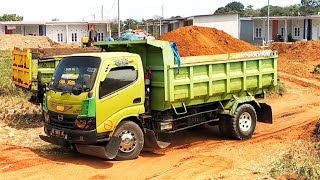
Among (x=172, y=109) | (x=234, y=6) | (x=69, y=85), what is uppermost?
(x=234, y=6)

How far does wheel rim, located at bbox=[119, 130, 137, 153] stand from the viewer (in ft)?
28.2

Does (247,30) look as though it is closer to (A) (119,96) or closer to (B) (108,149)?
(A) (119,96)

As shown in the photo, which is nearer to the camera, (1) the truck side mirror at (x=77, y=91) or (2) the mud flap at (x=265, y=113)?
(1) the truck side mirror at (x=77, y=91)

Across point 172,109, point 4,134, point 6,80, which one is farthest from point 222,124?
point 6,80

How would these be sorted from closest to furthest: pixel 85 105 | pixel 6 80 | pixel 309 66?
pixel 85 105, pixel 6 80, pixel 309 66

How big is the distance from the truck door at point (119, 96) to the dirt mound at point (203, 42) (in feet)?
21.8

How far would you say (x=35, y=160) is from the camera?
28.2ft

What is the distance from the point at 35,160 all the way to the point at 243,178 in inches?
160

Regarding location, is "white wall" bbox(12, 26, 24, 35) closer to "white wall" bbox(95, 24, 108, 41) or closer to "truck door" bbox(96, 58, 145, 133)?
"white wall" bbox(95, 24, 108, 41)

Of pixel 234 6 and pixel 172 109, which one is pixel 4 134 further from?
pixel 234 6

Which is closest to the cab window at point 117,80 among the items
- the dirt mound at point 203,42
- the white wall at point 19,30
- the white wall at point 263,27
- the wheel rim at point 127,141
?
the wheel rim at point 127,141

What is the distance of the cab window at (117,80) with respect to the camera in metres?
8.25

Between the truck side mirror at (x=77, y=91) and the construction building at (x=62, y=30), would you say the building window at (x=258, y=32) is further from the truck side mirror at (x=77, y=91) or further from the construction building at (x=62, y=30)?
the truck side mirror at (x=77, y=91)

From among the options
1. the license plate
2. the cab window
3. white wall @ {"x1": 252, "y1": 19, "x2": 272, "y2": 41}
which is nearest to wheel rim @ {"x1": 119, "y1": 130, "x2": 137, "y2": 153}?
the cab window
